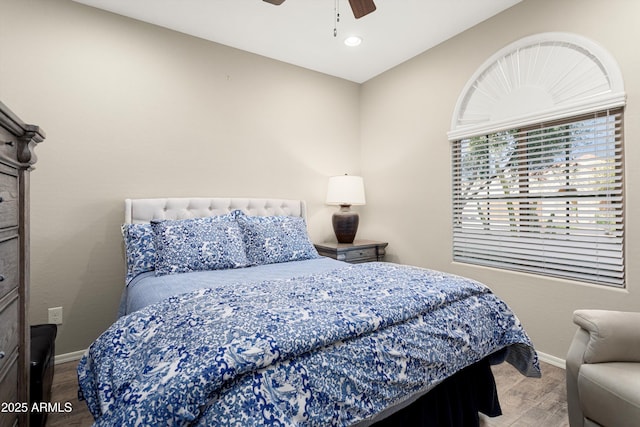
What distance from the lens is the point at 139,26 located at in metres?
2.74

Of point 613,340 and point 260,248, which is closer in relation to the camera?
point 613,340

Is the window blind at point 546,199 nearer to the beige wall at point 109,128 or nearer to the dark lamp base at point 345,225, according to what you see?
the dark lamp base at point 345,225

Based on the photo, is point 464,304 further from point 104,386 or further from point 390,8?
point 390,8

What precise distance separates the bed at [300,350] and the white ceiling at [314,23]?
1923mm

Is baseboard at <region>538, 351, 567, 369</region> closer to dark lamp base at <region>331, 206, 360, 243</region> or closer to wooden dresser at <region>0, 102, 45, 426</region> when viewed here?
dark lamp base at <region>331, 206, 360, 243</region>

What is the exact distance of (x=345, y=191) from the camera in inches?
139

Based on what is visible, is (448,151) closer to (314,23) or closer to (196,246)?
(314,23)

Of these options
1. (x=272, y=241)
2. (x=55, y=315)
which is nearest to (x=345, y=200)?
(x=272, y=241)

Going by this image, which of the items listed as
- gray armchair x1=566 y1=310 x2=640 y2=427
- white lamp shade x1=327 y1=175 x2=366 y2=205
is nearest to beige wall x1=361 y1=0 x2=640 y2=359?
white lamp shade x1=327 y1=175 x2=366 y2=205

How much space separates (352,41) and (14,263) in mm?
2999

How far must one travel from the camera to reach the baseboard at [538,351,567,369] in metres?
2.34

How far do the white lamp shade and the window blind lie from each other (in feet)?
3.32

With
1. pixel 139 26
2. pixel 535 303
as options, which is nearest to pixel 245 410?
pixel 535 303

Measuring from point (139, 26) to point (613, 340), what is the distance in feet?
12.6
